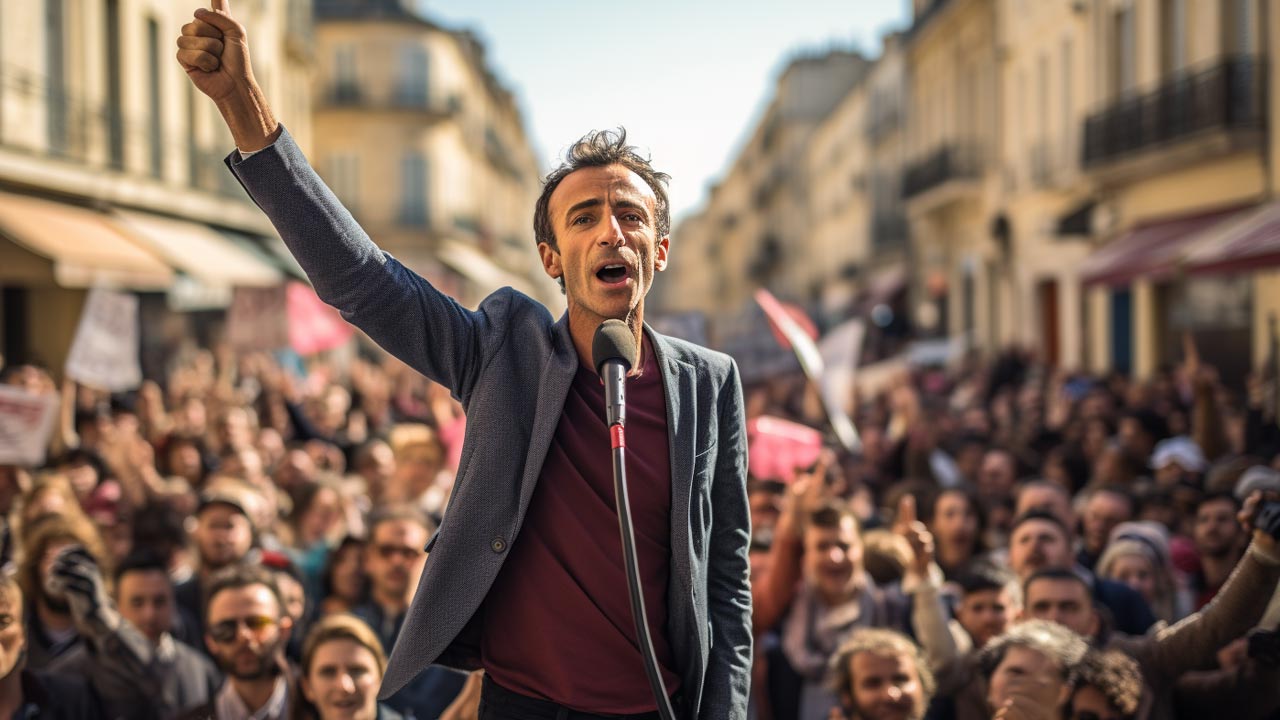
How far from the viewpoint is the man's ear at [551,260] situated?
2.87 metres

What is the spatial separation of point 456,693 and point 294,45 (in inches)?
1127

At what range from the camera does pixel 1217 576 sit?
240 inches

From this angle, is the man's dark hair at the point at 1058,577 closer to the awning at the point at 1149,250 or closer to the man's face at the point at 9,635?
the man's face at the point at 9,635

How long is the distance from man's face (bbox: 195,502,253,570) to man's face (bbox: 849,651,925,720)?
2.97 m

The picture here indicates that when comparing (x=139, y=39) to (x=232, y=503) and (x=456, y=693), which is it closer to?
(x=232, y=503)

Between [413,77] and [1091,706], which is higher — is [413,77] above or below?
above

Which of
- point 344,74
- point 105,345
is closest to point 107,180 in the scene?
point 105,345

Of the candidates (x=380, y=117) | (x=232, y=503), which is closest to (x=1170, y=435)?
(x=232, y=503)

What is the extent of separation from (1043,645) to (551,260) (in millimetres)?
2554

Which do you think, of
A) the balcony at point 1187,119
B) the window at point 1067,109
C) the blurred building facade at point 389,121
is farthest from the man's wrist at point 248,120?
the blurred building facade at point 389,121

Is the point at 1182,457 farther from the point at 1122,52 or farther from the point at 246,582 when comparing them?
the point at 1122,52

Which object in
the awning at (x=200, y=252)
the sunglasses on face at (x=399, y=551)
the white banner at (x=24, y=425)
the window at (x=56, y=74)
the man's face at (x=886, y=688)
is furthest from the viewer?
the awning at (x=200, y=252)

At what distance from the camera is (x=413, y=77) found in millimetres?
49219

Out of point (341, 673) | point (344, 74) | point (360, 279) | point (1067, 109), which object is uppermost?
point (344, 74)
